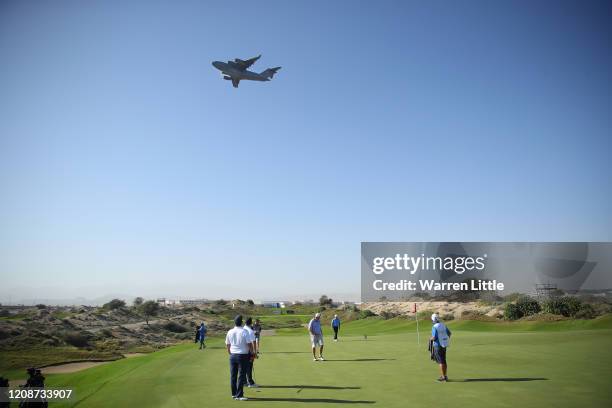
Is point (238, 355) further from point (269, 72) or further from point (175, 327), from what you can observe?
point (175, 327)

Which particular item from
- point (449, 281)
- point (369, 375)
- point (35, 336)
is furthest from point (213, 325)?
point (369, 375)

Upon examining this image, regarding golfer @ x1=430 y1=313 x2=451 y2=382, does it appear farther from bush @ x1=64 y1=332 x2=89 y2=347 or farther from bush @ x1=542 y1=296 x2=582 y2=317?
bush @ x1=64 y1=332 x2=89 y2=347

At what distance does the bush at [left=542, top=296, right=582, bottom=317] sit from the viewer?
151 ft

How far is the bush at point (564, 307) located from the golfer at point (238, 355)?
44.9 meters

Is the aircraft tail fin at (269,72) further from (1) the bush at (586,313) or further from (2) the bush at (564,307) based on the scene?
(1) the bush at (586,313)

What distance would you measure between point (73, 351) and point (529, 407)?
2222 inches

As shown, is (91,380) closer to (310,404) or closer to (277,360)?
(277,360)

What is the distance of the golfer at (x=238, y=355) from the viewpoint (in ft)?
40.6

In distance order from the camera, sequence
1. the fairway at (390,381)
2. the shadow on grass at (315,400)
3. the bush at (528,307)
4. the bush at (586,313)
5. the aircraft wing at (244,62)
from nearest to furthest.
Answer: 1. the shadow on grass at (315,400)
2. the fairway at (390,381)
3. the bush at (586,313)
4. the bush at (528,307)
5. the aircraft wing at (244,62)

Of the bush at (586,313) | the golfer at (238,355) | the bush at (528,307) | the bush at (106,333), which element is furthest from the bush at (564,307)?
the bush at (106,333)

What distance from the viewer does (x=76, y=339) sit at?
62.6 m

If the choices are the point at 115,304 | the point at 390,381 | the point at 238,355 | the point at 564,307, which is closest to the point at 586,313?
the point at 564,307

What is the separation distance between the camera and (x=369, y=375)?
52.4 feet

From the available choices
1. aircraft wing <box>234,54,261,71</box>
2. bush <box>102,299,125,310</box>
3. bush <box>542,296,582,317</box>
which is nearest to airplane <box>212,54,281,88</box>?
aircraft wing <box>234,54,261,71</box>
